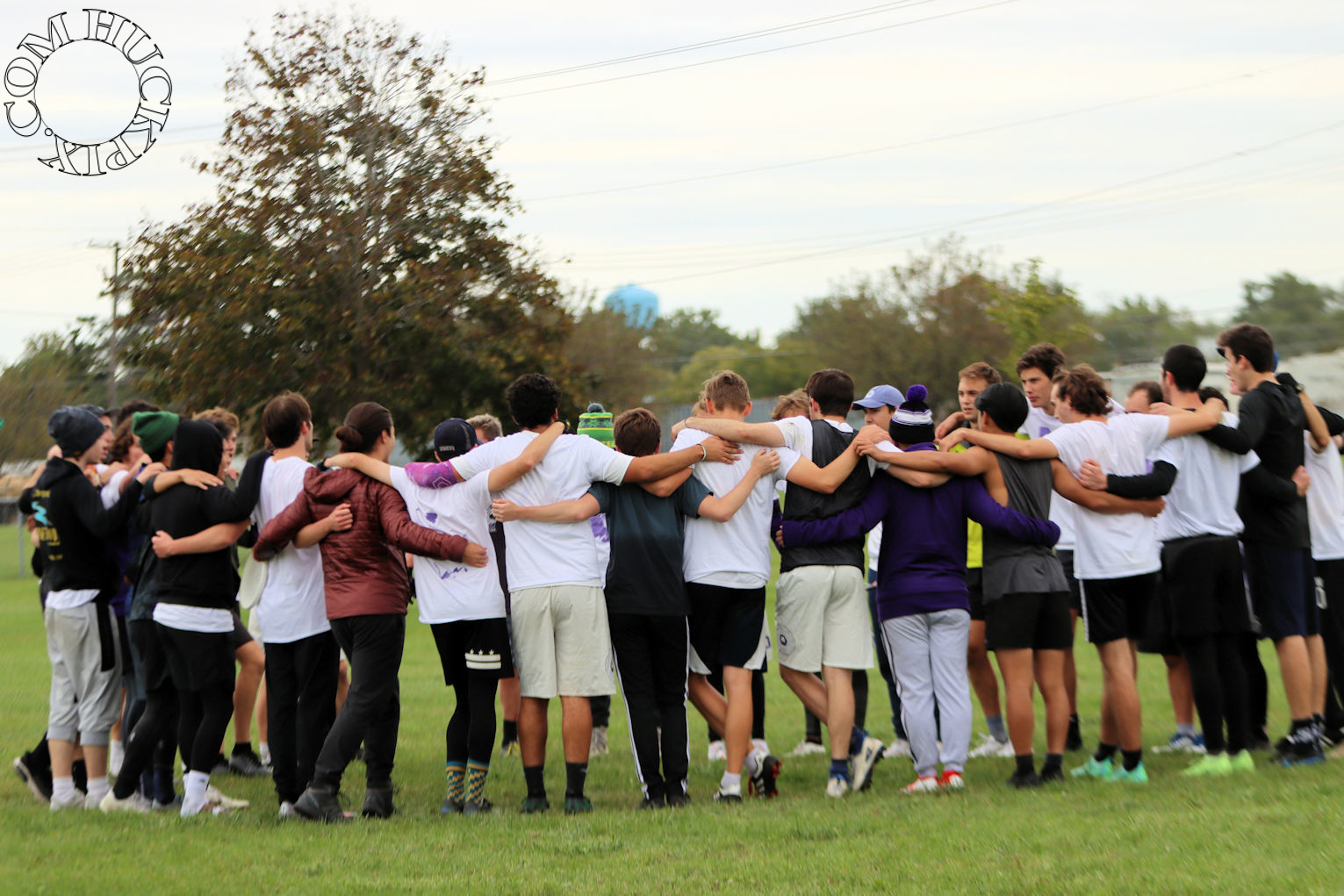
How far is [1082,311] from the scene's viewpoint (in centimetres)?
5294

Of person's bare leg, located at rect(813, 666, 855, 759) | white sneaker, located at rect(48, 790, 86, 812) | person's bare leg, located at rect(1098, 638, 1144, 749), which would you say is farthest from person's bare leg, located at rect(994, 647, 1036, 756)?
white sneaker, located at rect(48, 790, 86, 812)

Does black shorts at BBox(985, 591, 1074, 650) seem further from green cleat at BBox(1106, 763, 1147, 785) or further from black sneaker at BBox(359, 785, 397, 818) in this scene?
black sneaker at BBox(359, 785, 397, 818)

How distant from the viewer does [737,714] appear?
6.67m

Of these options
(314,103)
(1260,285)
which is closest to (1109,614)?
(314,103)

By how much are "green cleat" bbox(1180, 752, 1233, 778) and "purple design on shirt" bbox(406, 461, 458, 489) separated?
441cm

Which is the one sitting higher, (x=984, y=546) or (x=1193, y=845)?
(x=984, y=546)

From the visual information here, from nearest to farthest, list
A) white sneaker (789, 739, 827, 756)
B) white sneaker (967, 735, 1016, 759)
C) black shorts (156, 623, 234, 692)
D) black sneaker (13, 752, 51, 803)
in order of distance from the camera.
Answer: black shorts (156, 623, 234, 692), black sneaker (13, 752, 51, 803), white sneaker (967, 735, 1016, 759), white sneaker (789, 739, 827, 756)

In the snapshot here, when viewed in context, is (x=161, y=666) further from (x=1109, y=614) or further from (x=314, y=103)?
(x=314, y=103)

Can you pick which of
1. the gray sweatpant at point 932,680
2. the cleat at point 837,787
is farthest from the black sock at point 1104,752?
the cleat at point 837,787

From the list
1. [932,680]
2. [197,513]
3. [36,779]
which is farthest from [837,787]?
[36,779]

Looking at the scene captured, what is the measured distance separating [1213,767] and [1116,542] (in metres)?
1.35

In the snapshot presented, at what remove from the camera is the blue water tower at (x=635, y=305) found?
64812 millimetres

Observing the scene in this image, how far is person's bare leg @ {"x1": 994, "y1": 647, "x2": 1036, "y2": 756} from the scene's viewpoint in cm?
648

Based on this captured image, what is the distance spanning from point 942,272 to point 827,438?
53589mm
